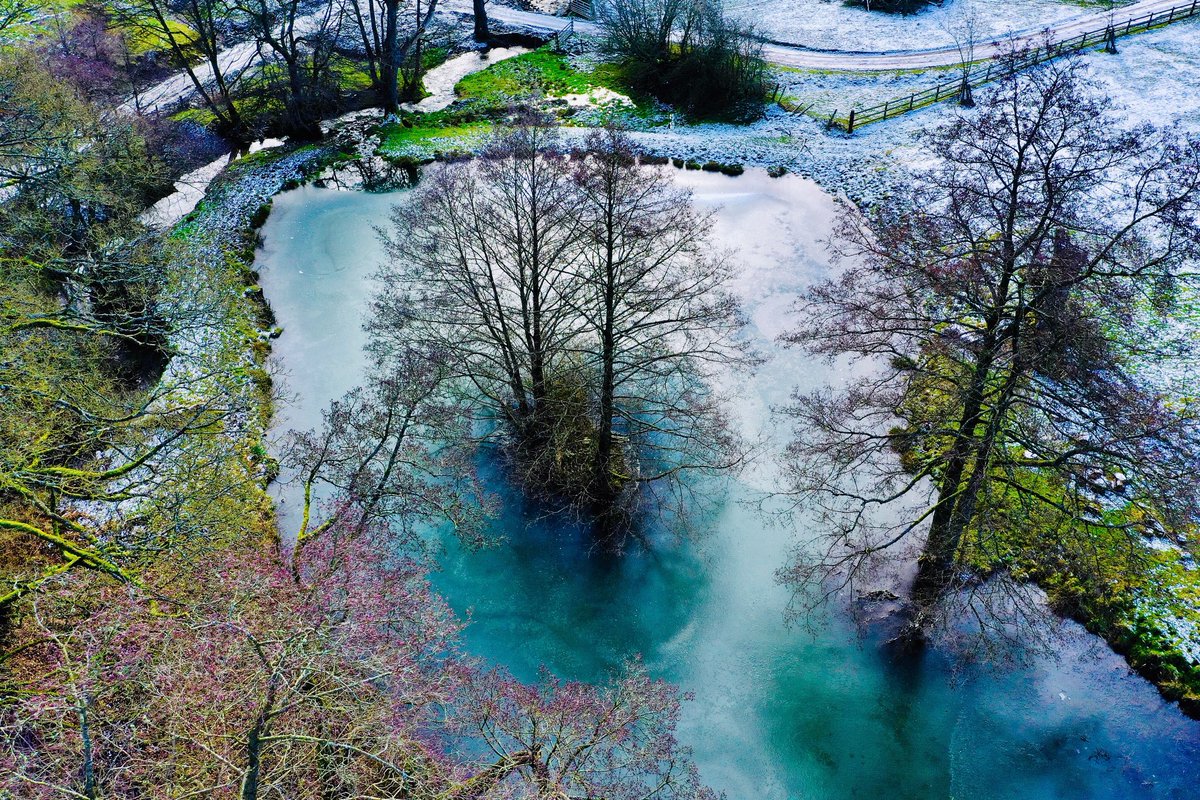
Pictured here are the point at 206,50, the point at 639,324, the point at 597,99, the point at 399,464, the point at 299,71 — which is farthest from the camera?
the point at 597,99

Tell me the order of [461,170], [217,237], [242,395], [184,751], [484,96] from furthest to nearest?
1. [484,96]
2. [217,237]
3. [242,395]
4. [461,170]
5. [184,751]

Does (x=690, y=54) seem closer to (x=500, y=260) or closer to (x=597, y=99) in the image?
(x=597, y=99)

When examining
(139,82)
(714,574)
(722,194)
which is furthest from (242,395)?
(139,82)

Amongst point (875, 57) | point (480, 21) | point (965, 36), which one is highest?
point (480, 21)

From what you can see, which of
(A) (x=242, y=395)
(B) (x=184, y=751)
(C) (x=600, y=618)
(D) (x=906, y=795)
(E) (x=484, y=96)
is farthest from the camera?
(E) (x=484, y=96)

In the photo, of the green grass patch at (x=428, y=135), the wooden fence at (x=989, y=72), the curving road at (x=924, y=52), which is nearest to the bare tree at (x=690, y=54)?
the curving road at (x=924, y=52)

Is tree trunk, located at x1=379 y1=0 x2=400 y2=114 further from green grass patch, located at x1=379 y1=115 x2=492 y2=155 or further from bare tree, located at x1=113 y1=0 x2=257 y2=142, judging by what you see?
bare tree, located at x1=113 y1=0 x2=257 y2=142

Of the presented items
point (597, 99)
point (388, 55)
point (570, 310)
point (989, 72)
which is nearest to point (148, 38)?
point (388, 55)

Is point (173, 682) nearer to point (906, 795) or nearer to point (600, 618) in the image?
point (600, 618)
